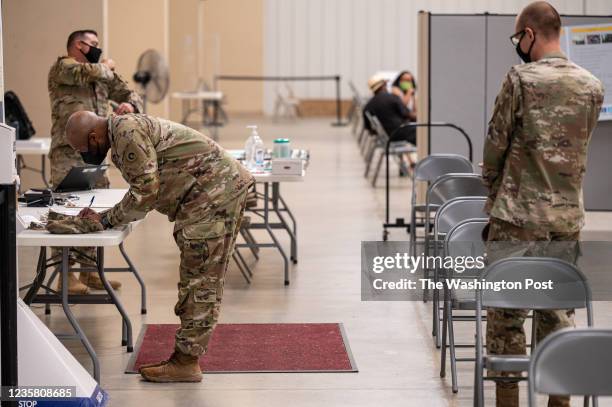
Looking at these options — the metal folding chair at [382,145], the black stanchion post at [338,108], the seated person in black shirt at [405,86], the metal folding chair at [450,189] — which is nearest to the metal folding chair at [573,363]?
the metal folding chair at [450,189]

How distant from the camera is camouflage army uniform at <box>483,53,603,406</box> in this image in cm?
430

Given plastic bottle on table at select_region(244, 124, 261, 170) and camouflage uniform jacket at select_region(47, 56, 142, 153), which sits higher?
camouflage uniform jacket at select_region(47, 56, 142, 153)

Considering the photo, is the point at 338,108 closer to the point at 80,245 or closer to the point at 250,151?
the point at 250,151

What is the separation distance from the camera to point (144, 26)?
15.3m

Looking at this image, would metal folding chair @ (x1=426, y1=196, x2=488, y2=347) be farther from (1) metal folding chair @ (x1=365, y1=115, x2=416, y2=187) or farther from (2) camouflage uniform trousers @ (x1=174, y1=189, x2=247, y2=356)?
(1) metal folding chair @ (x1=365, y1=115, x2=416, y2=187)

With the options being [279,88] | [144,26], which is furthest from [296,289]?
[279,88]

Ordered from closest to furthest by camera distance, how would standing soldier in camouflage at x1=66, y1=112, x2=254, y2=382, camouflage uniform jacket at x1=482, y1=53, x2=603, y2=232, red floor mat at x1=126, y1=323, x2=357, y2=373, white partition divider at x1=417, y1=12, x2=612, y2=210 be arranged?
camouflage uniform jacket at x1=482, y1=53, x2=603, y2=232 < standing soldier in camouflage at x1=66, y1=112, x2=254, y2=382 < red floor mat at x1=126, y1=323, x2=357, y2=373 < white partition divider at x1=417, y1=12, x2=612, y2=210

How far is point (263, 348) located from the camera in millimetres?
5895

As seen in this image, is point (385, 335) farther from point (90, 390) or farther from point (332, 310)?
point (90, 390)

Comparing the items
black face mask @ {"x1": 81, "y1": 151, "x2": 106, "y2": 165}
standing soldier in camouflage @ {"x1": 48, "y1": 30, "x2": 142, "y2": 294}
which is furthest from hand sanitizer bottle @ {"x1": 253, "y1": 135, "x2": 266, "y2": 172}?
black face mask @ {"x1": 81, "y1": 151, "x2": 106, "y2": 165}

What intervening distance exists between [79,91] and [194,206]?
2332 millimetres

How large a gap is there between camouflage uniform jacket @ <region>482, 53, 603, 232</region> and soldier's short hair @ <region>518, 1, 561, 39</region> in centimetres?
10

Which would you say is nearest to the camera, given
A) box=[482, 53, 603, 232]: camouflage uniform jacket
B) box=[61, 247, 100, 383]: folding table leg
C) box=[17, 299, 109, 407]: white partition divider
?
box=[482, 53, 603, 232]: camouflage uniform jacket

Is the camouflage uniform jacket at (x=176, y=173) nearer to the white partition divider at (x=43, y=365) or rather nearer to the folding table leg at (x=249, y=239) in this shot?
the white partition divider at (x=43, y=365)
